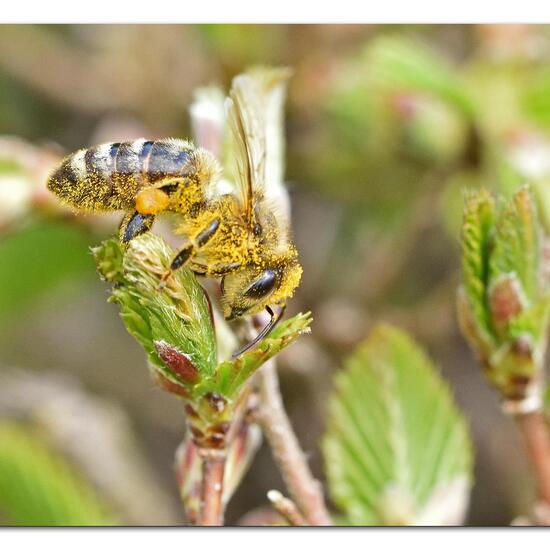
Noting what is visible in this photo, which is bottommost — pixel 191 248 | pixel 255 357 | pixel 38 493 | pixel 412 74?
pixel 38 493

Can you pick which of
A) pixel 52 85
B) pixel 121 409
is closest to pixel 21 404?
pixel 121 409

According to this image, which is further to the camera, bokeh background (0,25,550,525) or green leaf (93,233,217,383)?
bokeh background (0,25,550,525)

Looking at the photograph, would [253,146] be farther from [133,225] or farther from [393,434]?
[393,434]

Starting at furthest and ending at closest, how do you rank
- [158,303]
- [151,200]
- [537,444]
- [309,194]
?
[309,194], [537,444], [151,200], [158,303]

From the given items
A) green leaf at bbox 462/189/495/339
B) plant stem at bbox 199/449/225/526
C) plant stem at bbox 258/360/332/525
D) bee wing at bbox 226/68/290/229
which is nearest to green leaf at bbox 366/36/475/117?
bee wing at bbox 226/68/290/229

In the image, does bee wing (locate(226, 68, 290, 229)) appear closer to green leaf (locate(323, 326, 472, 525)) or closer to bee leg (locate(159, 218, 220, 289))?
bee leg (locate(159, 218, 220, 289))

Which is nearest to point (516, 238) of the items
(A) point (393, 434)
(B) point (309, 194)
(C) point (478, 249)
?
(C) point (478, 249)
